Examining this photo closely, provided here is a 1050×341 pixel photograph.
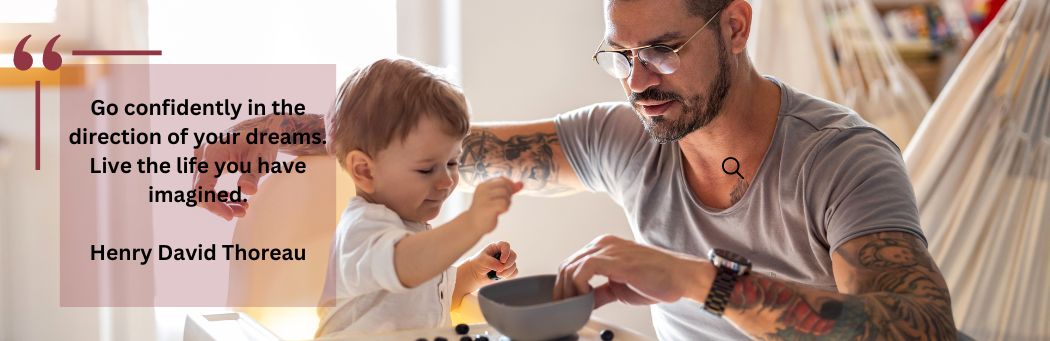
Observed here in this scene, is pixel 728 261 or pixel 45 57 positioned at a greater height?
pixel 45 57

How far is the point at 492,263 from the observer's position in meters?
1.52

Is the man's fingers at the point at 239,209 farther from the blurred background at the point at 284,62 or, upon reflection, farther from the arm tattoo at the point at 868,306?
the arm tattoo at the point at 868,306

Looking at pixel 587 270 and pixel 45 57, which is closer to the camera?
pixel 587 270

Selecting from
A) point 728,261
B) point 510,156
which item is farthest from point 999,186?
point 728,261

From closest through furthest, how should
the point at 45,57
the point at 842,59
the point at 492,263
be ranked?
the point at 492,263 < the point at 45,57 < the point at 842,59

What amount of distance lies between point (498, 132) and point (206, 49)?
2.56ft

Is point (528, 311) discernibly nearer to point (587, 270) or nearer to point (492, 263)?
point (587, 270)

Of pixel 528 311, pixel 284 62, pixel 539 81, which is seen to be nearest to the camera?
pixel 528 311

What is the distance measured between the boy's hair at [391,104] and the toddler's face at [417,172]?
0.01m

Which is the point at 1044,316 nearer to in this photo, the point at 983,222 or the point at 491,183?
the point at 983,222

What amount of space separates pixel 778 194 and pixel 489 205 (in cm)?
66

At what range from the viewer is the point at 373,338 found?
128 centimetres

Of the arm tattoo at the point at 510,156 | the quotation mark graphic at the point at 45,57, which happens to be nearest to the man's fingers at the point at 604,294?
the arm tattoo at the point at 510,156

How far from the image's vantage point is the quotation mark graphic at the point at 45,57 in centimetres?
216
